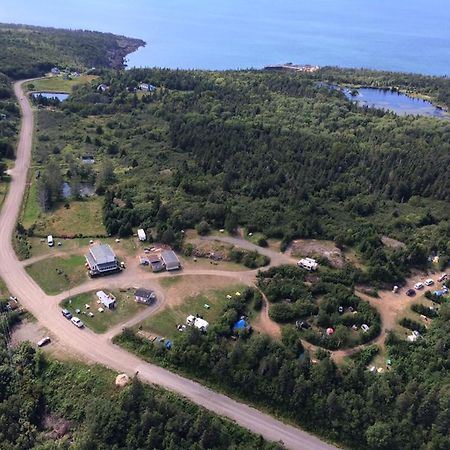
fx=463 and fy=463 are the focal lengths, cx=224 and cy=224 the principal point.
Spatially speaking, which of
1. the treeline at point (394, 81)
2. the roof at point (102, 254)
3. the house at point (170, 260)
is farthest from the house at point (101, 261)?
the treeline at point (394, 81)

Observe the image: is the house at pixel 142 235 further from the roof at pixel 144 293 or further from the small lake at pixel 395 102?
the small lake at pixel 395 102

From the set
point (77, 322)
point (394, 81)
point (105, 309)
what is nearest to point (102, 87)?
point (105, 309)

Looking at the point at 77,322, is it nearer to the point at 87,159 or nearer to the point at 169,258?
the point at 169,258

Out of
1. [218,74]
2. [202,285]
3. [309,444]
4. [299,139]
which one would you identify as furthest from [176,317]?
[218,74]

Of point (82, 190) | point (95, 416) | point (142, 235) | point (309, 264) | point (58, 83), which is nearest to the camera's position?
point (95, 416)

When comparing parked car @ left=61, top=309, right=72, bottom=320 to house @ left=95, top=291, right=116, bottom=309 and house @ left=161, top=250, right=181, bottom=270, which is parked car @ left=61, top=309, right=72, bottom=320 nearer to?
house @ left=95, top=291, right=116, bottom=309

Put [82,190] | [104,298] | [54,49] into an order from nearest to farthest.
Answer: [104,298] → [82,190] → [54,49]
